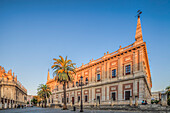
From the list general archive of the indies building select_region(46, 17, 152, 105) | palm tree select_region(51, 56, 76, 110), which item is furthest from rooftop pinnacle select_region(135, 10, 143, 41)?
Answer: palm tree select_region(51, 56, 76, 110)

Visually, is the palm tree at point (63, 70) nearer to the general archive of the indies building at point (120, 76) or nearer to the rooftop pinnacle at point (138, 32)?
the general archive of the indies building at point (120, 76)

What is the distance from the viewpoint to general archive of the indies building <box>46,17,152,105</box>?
24.6 metres

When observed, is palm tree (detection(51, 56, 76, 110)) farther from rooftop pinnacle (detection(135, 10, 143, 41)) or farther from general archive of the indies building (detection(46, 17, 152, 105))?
rooftop pinnacle (detection(135, 10, 143, 41))

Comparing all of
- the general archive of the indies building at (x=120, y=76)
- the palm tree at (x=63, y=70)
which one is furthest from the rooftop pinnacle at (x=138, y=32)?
the palm tree at (x=63, y=70)

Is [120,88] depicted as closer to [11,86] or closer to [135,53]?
[135,53]

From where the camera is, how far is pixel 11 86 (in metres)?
59.0

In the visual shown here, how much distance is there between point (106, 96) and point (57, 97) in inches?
1191

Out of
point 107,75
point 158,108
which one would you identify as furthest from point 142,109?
point 107,75

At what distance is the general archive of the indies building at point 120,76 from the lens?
24.6 meters

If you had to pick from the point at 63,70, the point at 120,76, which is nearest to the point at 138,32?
the point at 120,76

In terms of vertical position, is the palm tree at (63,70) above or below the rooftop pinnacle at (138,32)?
below

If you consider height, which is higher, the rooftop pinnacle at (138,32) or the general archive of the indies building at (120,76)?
the rooftop pinnacle at (138,32)

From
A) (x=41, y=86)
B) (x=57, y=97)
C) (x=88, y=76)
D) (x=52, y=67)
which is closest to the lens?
(x=52, y=67)

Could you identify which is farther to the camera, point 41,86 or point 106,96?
point 41,86
